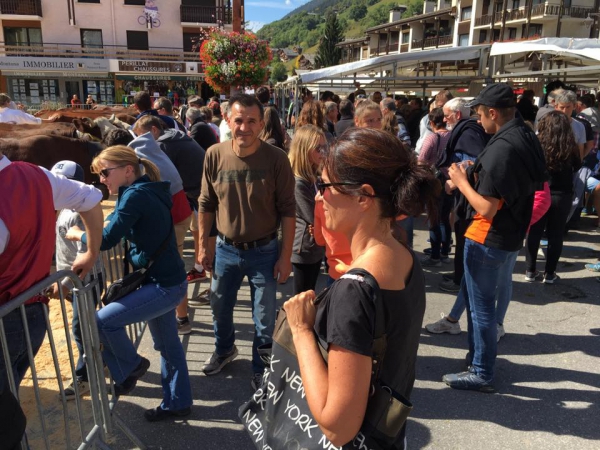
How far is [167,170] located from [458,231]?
2.70m

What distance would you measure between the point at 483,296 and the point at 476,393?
77 centimetres

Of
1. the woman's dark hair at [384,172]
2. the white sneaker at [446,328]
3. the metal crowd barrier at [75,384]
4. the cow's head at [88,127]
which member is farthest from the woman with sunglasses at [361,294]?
the cow's head at [88,127]

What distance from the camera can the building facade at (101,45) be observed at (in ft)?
Result: 105

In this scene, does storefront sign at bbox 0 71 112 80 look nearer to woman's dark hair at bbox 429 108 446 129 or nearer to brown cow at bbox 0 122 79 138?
brown cow at bbox 0 122 79 138

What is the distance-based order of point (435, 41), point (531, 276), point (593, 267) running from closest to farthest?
point (531, 276), point (593, 267), point (435, 41)

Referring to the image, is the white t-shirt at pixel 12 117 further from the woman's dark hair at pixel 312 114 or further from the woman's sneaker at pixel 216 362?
the woman's sneaker at pixel 216 362

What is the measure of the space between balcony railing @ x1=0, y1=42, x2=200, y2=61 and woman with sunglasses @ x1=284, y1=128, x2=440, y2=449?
1333 inches

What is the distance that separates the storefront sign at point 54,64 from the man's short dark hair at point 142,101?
28.8m

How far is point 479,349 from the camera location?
329 centimetres

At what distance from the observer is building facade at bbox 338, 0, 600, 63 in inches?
1762

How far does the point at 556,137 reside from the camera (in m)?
4.85

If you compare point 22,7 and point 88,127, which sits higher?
point 22,7

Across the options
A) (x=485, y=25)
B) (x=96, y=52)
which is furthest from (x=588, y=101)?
(x=485, y=25)

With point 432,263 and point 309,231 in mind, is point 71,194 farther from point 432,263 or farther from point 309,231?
point 432,263
